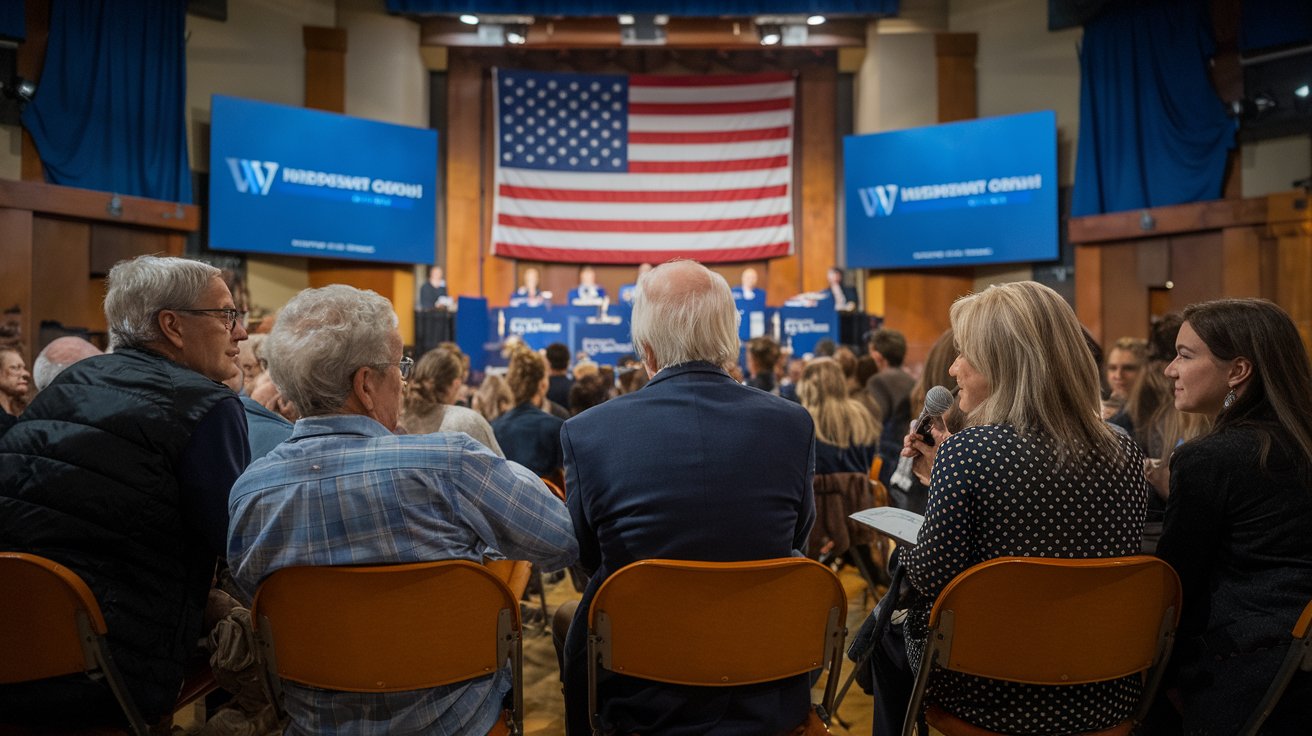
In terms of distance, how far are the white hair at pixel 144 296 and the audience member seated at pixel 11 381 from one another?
2.37 m

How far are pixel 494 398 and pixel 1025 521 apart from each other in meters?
3.49

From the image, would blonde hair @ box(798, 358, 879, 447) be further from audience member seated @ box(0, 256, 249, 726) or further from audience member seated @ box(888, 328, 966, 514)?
audience member seated @ box(0, 256, 249, 726)

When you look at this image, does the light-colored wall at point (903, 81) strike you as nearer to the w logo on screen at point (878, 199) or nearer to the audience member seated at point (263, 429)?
the w logo on screen at point (878, 199)

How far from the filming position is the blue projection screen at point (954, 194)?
10.7m

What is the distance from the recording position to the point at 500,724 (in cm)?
183

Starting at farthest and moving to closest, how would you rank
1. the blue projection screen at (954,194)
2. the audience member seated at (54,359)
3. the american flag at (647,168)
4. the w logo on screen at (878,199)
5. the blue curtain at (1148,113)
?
the american flag at (647,168) → the w logo on screen at (878,199) → the blue projection screen at (954,194) → the blue curtain at (1148,113) → the audience member seated at (54,359)

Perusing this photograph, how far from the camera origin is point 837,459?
172 inches

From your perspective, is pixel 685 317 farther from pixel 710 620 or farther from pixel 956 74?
pixel 956 74

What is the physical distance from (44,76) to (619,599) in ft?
31.1

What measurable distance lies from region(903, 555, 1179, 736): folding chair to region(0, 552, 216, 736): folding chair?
162cm

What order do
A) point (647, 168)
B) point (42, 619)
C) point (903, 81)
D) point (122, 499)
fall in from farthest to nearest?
point (647, 168)
point (903, 81)
point (122, 499)
point (42, 619)

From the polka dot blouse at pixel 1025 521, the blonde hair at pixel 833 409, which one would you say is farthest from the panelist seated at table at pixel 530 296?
the polka dot blouse at pixel 1025 521

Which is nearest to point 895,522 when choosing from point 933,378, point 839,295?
point 933,378

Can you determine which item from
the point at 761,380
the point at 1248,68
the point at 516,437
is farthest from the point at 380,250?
the point at 1248,68
